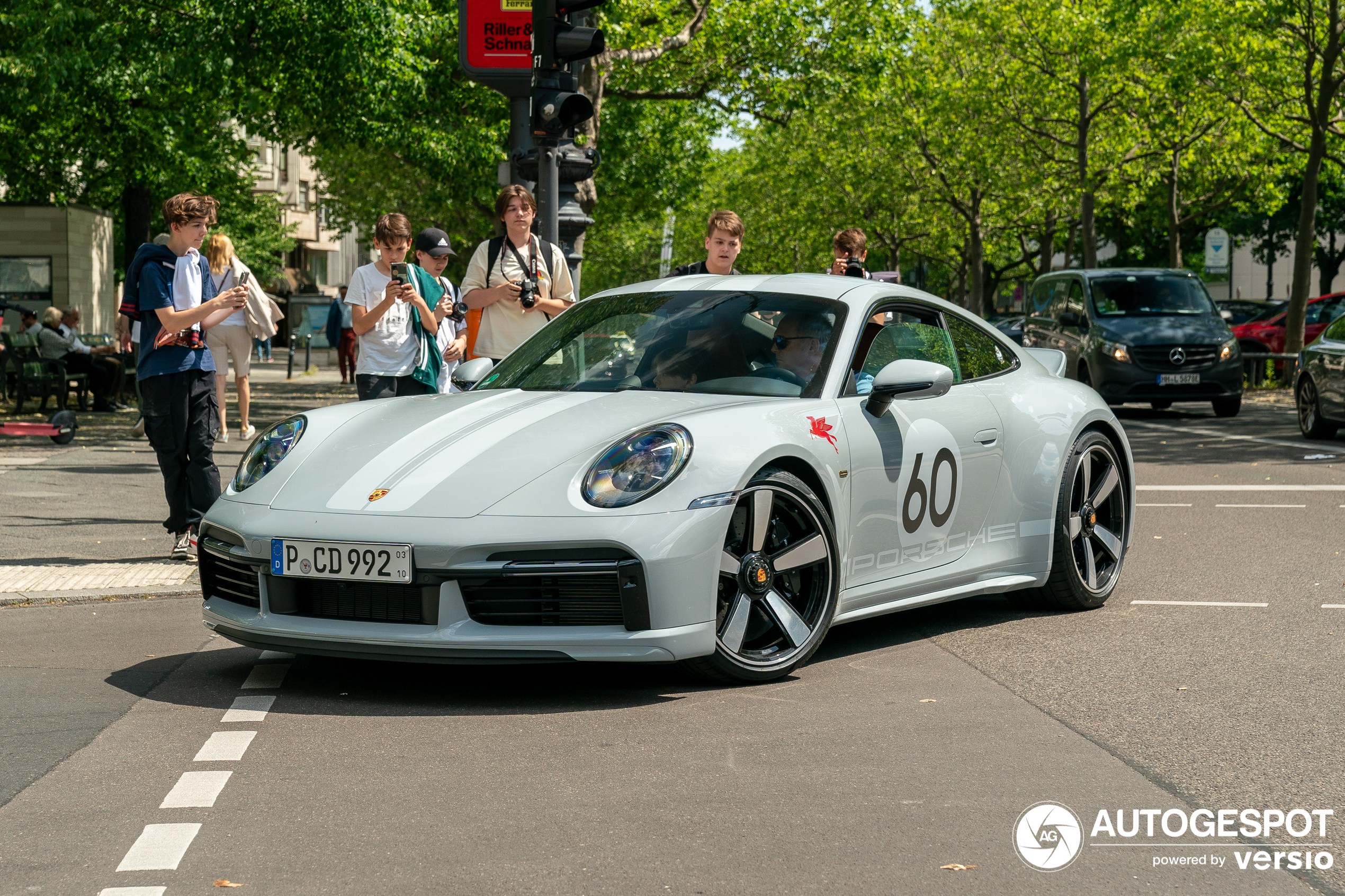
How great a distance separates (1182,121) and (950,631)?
93.0 ft

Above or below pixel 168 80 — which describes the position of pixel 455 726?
below

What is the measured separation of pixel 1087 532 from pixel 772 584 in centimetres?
215

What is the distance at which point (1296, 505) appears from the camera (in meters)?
10.8

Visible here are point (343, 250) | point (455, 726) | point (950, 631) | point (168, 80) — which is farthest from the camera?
point (343, 250)

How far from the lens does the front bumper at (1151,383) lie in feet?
64.9

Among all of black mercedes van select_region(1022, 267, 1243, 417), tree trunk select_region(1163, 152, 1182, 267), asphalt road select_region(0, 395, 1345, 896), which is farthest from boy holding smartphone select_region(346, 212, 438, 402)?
tree trunk select_region(1163, 152, 1182, 267)

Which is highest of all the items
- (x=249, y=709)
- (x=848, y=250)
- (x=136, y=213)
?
(x=136, y=213)

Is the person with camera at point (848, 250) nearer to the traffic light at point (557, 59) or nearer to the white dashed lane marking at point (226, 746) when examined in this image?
the traffic light at point (557, 59)

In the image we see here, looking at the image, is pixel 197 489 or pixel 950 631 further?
pixel 197 489

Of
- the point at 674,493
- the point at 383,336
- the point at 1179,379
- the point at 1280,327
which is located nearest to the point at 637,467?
the point at 674,493

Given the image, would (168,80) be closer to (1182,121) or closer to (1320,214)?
(1182,121)

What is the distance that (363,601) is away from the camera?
5164mm

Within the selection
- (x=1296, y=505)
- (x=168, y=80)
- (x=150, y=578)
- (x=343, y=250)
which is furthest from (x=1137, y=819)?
(x=343, y=250)

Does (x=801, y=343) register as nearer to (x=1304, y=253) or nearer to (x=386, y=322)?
(x=386, y=322)
